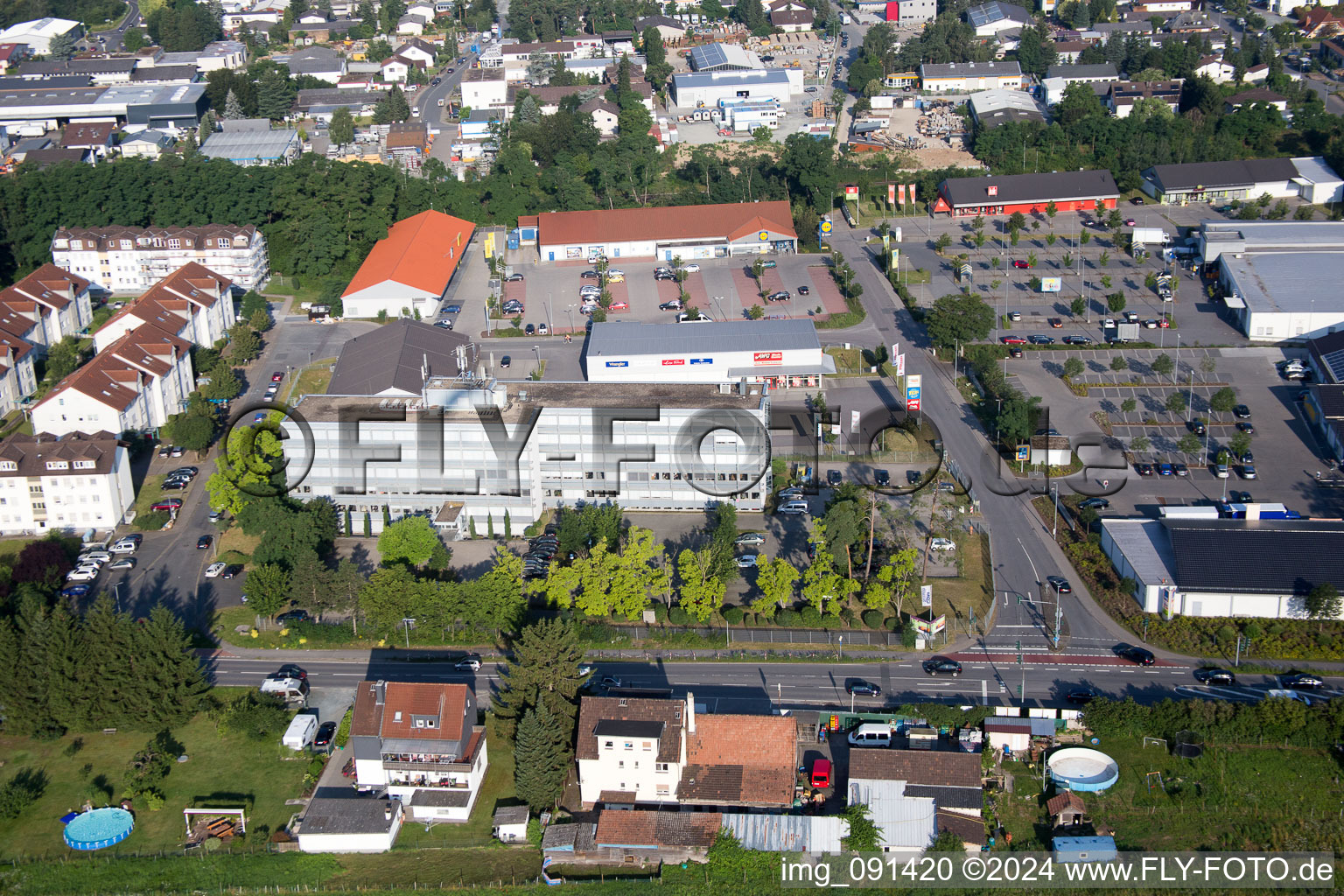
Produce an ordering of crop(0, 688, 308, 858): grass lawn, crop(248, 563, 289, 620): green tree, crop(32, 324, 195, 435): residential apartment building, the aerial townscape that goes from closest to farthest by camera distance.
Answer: the aerial townscape → crop(0, 688, 308, 858): grass lawn → crop(248, 563, 289, 620): green tree → crop(32, 324, 195, 435): residential apartment building

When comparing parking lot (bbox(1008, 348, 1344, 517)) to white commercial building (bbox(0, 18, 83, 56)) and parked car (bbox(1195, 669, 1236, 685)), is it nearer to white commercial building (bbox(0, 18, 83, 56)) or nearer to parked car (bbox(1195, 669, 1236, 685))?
parked car (bbox(1195, 669, 1236, 685))

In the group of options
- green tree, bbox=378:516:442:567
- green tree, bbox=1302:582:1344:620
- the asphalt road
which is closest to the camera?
the asphalt road

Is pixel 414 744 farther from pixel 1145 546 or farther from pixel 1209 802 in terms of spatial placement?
pixel 1145 546

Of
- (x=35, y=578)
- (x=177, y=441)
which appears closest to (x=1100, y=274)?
(x=177, y=441)

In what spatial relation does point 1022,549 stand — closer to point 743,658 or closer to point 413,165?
point 743,658

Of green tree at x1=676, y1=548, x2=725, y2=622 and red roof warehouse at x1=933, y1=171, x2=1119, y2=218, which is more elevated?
red roof warehouse at x1=933, y1=171, x2=1119, y2=218

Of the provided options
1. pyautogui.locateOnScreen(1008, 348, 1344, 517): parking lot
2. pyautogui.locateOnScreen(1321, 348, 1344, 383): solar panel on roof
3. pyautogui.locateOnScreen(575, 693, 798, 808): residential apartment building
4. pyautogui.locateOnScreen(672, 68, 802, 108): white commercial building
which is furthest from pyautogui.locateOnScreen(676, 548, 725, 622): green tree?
pyautogui.locateOnScreen(672, 68, 802, 108): white commercial building
